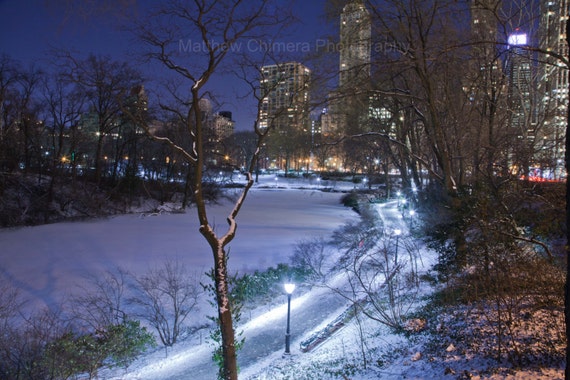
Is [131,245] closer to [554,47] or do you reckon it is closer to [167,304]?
[167,304]

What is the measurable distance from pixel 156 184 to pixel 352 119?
2506cm

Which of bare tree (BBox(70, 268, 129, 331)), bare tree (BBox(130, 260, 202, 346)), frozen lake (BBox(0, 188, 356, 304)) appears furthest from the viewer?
frozen lake (BBox(0, 188, 356, 304))

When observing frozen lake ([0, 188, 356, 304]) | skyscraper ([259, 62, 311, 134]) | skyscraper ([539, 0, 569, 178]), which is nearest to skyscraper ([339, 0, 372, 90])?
skyscraper ([259, 62, 311, 134])

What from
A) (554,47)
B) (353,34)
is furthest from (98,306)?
(554,47)

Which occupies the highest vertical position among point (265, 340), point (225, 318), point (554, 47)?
point (554, 47)

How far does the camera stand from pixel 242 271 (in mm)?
17500

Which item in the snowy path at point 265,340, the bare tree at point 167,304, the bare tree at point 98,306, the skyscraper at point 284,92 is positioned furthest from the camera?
the bare tree at point 167,304

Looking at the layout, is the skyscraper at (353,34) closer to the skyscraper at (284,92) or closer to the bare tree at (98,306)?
the skyscraper at (284,92)

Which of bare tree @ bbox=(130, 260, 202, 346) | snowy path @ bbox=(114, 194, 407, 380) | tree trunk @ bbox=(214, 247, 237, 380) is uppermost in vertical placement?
tree trunk @ bbox=(214, 247, 237, 380)

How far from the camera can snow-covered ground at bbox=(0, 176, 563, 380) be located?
860 cm

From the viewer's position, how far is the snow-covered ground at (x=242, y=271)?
8602 millimetres

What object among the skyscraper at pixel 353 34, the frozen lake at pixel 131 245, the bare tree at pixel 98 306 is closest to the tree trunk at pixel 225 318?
the bare tree at pixel 98 306

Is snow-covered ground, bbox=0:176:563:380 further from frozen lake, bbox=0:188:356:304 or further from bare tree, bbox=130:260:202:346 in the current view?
bare tree, bbox=130:260:202:346

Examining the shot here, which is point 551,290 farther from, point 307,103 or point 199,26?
point 199,26
